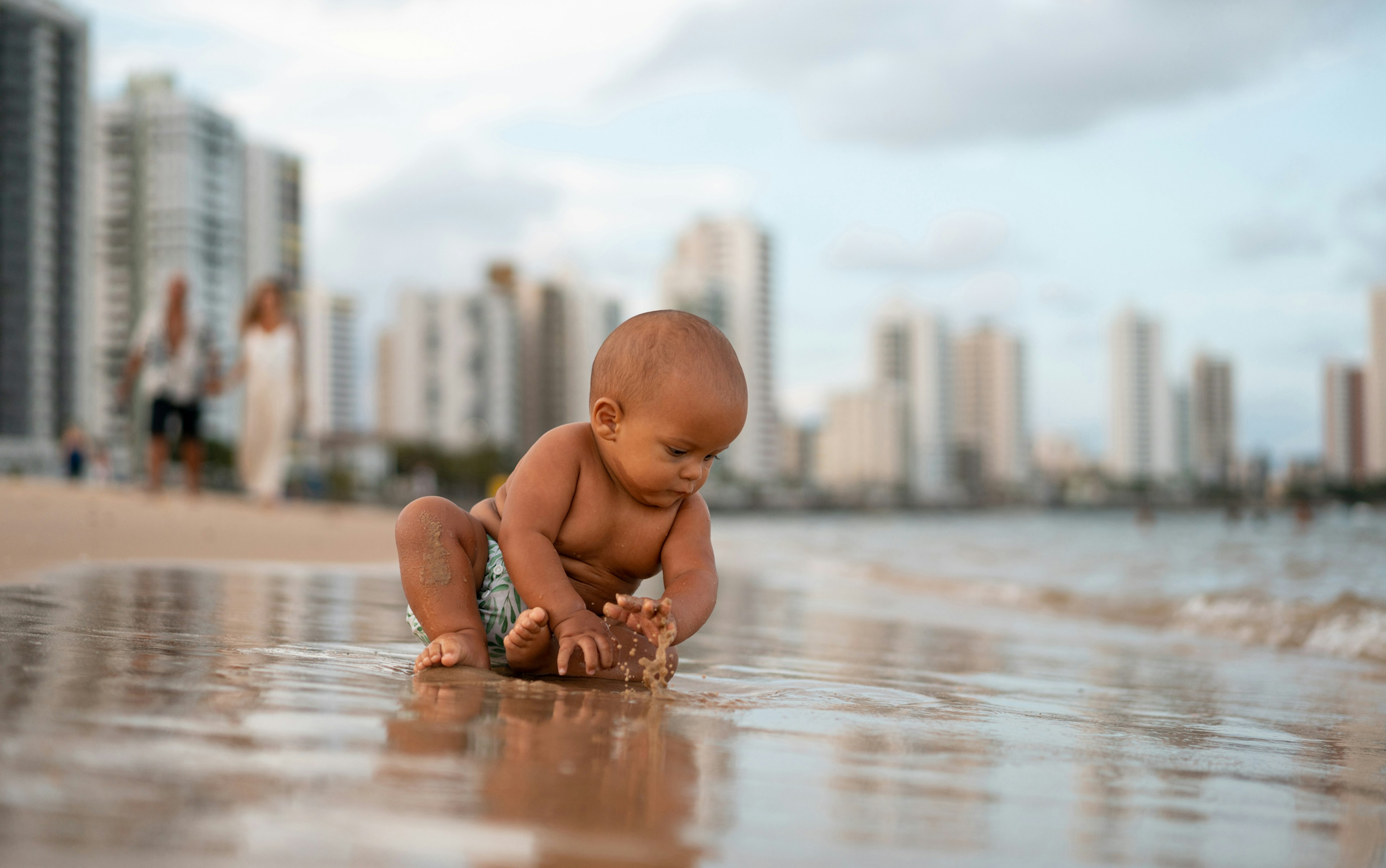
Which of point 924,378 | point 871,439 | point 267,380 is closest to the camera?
point 267,380

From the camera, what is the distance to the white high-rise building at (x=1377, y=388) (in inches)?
3738

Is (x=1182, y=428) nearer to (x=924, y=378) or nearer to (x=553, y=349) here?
(x=924, y=378)

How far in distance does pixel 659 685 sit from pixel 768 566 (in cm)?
973

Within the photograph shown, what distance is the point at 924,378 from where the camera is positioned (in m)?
157

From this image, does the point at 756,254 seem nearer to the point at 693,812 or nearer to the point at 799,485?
the point at 799,485

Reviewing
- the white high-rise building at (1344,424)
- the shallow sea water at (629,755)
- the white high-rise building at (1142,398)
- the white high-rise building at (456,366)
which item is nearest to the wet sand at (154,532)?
the shallow sea water at (629,755)

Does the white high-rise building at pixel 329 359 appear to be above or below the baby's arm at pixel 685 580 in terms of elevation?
above

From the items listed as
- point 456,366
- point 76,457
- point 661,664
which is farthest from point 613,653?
point 456,366

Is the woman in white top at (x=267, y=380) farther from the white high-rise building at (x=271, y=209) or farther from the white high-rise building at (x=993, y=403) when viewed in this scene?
the white high-rise building at (x=993, y=403)

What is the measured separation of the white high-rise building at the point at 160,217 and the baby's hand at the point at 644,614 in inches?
3628

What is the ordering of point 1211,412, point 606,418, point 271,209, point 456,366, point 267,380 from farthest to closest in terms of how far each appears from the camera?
point 1211,412 < point 456,366 < point 271,209 < point 267,380 < point 606,418

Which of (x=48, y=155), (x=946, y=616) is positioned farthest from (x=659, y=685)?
(x=48, y=155)

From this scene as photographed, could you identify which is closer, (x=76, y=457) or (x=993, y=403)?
(x=76, y=457)

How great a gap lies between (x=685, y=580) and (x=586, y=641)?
13.8 inches
